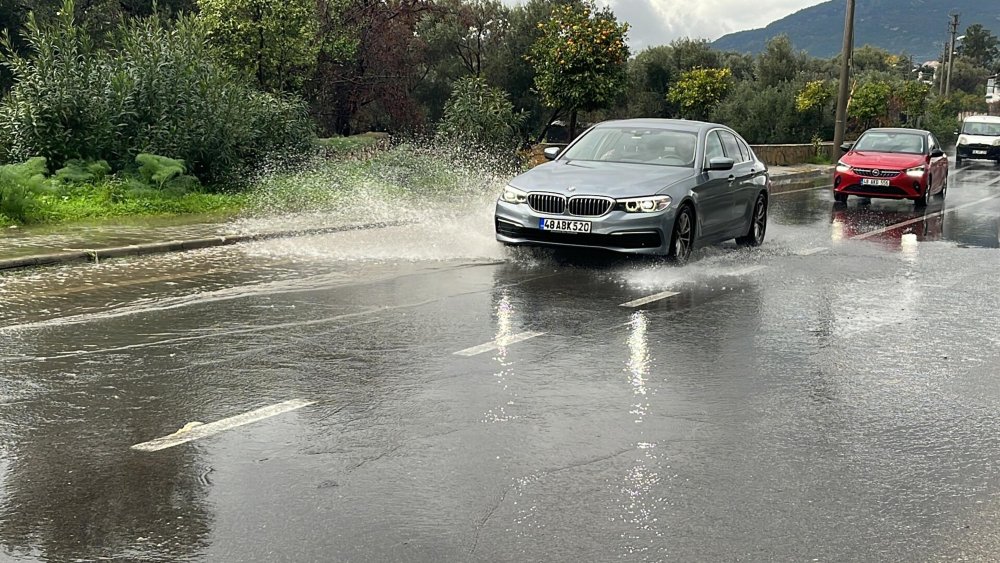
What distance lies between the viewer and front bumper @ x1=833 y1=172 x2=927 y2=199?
Result: 2169cm

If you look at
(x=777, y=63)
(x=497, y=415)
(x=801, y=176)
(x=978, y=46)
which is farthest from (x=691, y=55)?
(x=978, y=46)

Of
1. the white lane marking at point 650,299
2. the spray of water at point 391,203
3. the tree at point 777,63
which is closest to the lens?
the white lane marking at point 650,299

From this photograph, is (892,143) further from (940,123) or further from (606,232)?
(940,123)

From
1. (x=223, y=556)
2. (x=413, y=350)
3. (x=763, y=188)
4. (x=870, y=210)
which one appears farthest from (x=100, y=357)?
(x=870, y=210)

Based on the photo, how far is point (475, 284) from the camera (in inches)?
427

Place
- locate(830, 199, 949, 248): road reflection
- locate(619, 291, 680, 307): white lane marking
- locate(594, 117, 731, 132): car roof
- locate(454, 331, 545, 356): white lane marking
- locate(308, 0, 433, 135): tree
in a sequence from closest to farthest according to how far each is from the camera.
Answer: locate(454, 331, 545, 356): white lane marking
locate(619, 291, 680, 307): white lane marking
locate(594, 117, 731, 132): car roof
locate(830, 199, 949, 248): road reflection
locate(308, 0, 433, 135): tree

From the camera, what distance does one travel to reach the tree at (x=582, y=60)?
28.9m

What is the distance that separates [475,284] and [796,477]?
590cm

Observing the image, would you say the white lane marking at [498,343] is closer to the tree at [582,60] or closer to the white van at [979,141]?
the tree at [582,60]

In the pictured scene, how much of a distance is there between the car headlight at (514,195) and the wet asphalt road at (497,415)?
85 centimetres

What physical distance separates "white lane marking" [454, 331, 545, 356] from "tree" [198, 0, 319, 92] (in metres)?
15.9

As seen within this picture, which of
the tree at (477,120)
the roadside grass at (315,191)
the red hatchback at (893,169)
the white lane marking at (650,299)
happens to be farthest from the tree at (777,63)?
the white lane marking at (650,299)

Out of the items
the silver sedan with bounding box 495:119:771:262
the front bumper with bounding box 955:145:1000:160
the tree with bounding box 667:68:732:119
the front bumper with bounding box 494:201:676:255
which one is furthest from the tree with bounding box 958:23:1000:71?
the front bumper with bounding box 494:201:676:255

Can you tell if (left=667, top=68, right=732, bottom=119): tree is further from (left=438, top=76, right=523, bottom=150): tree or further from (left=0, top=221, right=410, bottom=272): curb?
(left=0, top=221, right=410, bottom=272): curb
